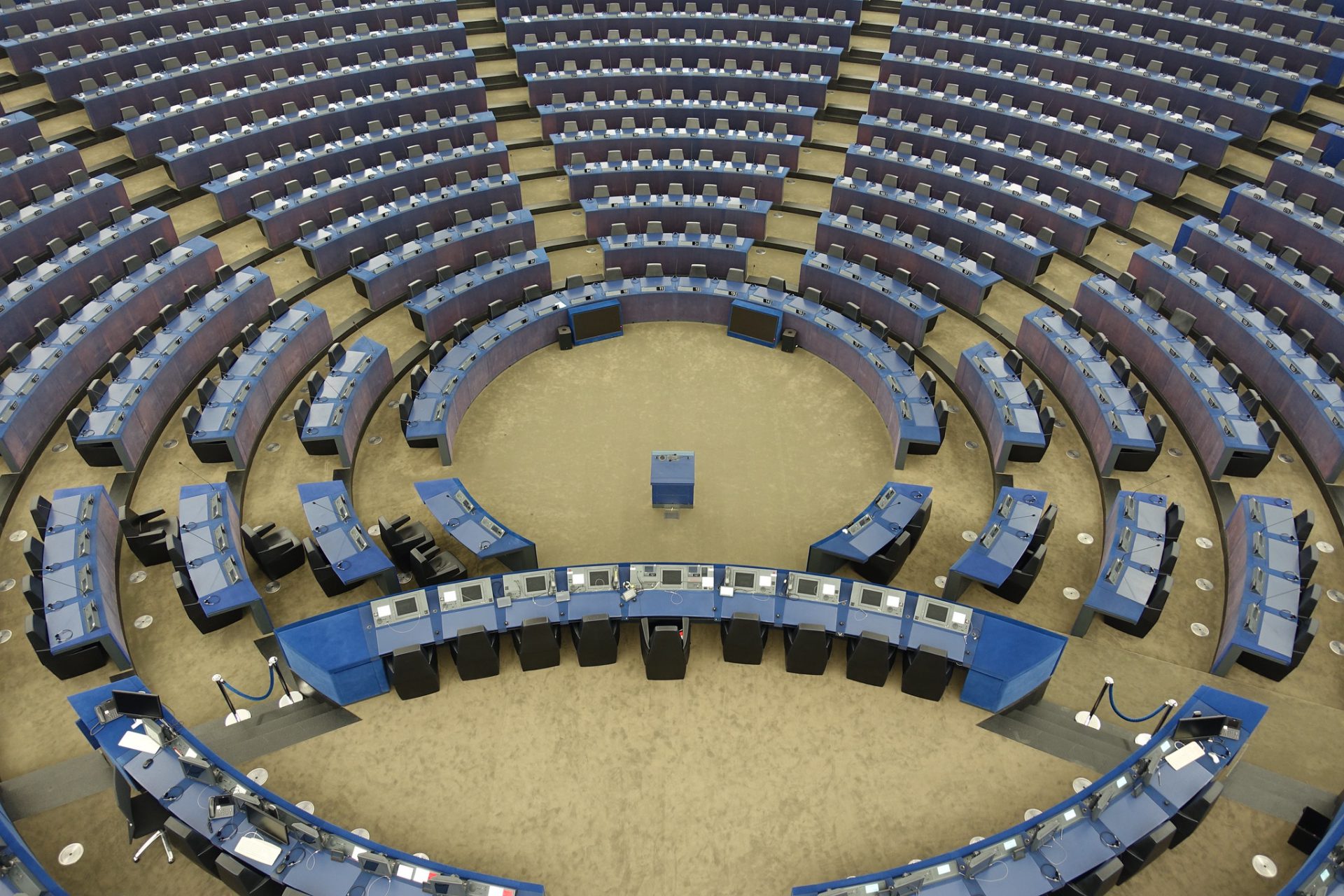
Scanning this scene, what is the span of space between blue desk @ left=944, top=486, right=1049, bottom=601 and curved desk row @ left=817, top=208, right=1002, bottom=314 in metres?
6.14

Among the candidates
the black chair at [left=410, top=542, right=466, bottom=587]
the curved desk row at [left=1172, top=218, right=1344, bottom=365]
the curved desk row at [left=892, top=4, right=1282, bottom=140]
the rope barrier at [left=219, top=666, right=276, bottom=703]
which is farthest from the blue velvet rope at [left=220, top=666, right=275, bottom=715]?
the curved desk row at [left=892, top=4, right=1282, bottom=140]

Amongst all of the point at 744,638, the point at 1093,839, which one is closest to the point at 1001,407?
the point at 744,638

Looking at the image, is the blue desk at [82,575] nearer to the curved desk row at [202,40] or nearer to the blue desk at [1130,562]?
the blue desk at [1130,562]

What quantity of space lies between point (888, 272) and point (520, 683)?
42.8ft

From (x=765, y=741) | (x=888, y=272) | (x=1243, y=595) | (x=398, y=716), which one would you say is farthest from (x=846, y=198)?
(x=398, y=716)

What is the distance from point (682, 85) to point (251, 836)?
2257cm

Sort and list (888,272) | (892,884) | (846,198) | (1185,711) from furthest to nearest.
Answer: (846,198) → (888,272) → (1185,711) → (892,884)

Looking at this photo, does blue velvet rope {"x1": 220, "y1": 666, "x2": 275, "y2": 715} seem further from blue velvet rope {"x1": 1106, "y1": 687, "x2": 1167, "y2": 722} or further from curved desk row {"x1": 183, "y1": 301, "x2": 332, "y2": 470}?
blue velvet rope {"x1": 1106, "y1": 687, "x2": 1167, "y2": 722}

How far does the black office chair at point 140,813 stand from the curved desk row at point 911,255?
1591 centimetres

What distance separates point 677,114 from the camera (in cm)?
2450

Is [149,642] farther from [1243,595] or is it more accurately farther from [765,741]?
[1243,595]

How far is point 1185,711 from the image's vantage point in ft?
34.3

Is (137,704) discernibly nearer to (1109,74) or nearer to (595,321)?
(595,321)

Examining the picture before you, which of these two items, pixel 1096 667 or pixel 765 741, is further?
pixel 1096 667
